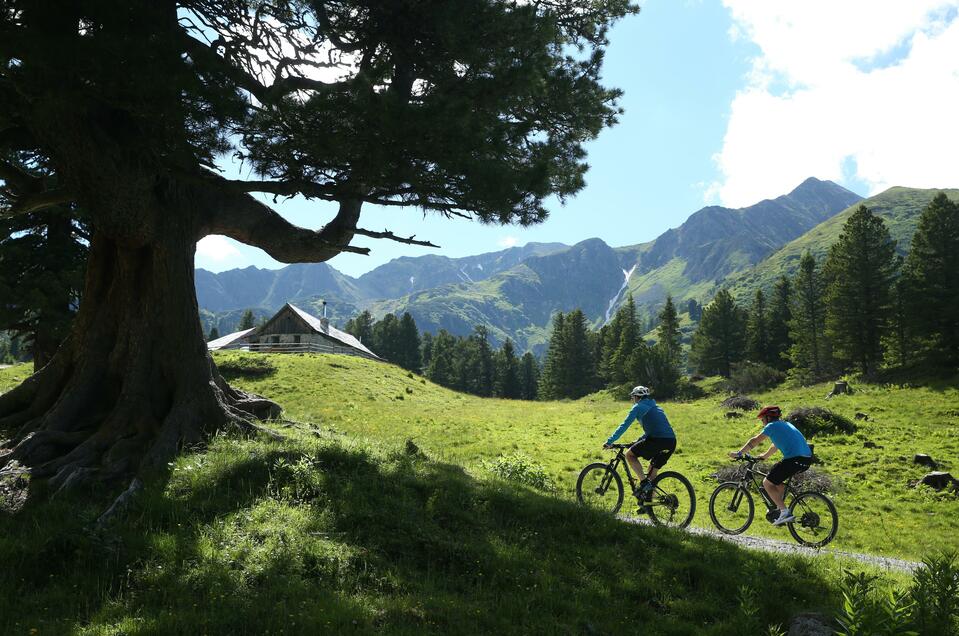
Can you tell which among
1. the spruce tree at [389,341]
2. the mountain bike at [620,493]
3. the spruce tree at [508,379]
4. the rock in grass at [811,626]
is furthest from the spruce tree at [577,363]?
the rock in grass at [811,626]

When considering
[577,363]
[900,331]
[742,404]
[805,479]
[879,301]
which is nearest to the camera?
[805,479]

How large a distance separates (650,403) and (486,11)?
7.84 metres

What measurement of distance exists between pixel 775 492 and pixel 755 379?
4867cm

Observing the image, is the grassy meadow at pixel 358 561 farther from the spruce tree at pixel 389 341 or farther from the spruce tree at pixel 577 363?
the spruce tree at pixel 389 341

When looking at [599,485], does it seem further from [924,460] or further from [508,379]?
[508,379]

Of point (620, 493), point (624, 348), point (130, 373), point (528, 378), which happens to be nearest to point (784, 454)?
point (620, 493)

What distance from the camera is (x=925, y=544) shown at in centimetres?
1208

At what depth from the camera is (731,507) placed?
10469 mm

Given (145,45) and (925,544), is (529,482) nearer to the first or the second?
(925,544)

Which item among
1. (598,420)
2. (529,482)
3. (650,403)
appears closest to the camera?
(650,403)

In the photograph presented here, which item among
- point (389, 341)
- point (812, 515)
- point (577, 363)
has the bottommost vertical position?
point (577, 363)

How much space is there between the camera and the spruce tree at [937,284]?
3606 centimetres

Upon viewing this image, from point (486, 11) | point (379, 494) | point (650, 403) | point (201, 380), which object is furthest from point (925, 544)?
point (201, 380)

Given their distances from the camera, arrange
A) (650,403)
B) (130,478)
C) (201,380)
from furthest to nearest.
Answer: (650,403) → (201,380) → (130,478)
